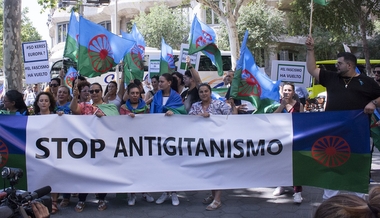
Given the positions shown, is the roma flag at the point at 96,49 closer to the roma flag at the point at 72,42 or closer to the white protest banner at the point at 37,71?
the roma flag at the point at 72,42

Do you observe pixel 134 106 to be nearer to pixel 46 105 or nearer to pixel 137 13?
pixel 46 105

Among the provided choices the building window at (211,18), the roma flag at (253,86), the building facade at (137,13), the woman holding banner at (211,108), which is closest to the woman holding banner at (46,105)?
the woman holding banner at (211,108)

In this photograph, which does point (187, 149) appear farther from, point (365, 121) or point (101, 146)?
point (365, 121)

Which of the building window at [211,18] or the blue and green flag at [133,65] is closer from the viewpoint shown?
the blue and green flag at [133,65]

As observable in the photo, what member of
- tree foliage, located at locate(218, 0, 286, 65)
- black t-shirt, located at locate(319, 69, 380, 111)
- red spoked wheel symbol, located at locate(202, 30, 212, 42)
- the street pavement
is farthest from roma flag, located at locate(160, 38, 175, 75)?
tree foliage, located at locate(218, 0, 286, 65)

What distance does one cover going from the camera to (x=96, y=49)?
7.07m

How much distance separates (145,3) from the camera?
37688mm

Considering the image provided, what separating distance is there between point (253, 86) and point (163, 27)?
27.2m

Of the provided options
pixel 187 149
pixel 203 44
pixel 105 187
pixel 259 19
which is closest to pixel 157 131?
pixel 187 149

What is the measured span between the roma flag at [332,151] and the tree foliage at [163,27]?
91.7 ft

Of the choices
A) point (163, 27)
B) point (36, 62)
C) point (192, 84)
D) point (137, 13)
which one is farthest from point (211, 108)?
point (137, 13)

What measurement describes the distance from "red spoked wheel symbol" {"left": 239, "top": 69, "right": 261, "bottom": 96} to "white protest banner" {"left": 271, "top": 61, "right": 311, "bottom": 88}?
145 centimetres

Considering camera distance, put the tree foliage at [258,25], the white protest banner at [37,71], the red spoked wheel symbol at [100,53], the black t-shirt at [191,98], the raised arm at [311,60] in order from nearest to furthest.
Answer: the raised arm at [311,60]
the black t-shirt at [191,98]
the red spoked wheel symbol at [100,53]
the white protest banner at [37,71]
the tree foliage at [258,25]

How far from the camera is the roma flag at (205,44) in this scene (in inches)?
322
